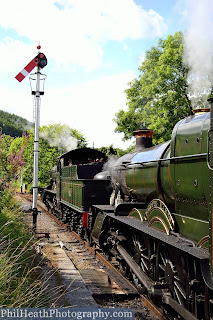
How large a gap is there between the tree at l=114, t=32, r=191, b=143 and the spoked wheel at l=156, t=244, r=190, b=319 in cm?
1412

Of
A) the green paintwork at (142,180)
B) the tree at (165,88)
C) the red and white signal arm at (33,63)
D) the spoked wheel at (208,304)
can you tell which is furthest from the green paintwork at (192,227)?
the tree at (165,88)

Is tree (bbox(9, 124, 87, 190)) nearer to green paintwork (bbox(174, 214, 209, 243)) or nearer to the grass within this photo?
the grass

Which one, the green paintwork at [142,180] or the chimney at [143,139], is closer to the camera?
the green paintwork at [142,180]

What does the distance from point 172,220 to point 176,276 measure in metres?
0.79

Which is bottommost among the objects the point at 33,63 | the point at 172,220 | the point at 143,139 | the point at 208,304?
the point at 208,304

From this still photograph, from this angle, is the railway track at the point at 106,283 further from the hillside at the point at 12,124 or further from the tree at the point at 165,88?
the hillside at the point at 12,124

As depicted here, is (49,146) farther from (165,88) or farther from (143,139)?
(143,139)

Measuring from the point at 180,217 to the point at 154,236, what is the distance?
1.57ft

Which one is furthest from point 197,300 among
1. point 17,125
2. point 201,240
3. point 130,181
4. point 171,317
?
point 17,125

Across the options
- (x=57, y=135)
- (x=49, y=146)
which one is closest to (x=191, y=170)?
(x=49, y=146)

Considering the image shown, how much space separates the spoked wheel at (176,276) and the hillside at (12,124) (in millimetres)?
152052

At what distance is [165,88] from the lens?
19.5 meters

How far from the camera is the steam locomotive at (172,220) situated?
13.6ft

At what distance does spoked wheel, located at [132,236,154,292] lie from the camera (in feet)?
19.9
